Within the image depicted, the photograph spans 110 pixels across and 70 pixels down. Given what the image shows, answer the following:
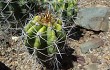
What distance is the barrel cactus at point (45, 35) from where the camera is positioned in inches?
120

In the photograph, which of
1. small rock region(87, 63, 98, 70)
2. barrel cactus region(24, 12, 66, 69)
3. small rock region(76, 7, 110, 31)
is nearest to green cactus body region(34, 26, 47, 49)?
barrel cactus region(24, 12, 66, 69)

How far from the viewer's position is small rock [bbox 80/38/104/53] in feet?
12.9

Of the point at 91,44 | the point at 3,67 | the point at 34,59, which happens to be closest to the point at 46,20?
the point at 34,59

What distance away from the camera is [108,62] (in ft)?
12.4

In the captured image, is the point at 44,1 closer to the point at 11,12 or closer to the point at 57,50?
the point at 11,12

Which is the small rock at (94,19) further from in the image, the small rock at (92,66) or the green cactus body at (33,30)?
the green cactus body at (33,30)

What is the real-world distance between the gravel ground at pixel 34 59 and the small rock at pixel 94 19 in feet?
0.28

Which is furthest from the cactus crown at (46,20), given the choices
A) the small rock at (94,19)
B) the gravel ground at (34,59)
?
the small rock at (94,19)

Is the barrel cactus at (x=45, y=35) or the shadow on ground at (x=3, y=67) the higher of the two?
the barrel cactus at (x=45, y=35)

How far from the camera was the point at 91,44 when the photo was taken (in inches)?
157

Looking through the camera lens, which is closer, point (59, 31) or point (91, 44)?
point (59, 31)

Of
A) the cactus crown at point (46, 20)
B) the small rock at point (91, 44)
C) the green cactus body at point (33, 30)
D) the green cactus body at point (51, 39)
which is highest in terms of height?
the cactus crown at point (46, 20)

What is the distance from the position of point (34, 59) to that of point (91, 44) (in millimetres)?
853

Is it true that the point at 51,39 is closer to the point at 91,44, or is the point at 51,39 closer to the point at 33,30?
the point at 33,30
